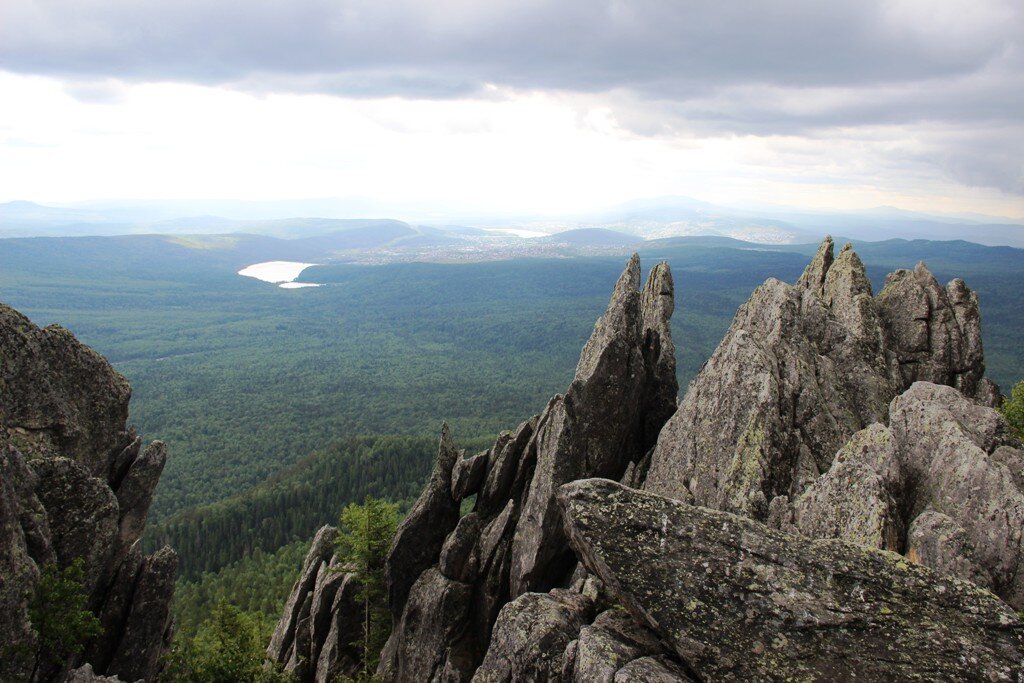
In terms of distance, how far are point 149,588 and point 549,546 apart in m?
18.1

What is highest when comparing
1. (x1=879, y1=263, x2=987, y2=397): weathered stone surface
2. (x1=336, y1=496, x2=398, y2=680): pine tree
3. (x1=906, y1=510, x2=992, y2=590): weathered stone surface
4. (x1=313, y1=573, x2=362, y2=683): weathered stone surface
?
(x1=879, y1=263, x2=987, y2=397): weathered stone surface

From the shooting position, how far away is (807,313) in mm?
29828

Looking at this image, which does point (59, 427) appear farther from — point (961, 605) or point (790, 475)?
point (961, 605)

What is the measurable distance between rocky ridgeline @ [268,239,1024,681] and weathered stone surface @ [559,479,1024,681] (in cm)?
4

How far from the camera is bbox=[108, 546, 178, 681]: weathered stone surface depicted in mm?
26031

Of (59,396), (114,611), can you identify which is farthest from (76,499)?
(114,611)

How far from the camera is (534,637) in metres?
15.6

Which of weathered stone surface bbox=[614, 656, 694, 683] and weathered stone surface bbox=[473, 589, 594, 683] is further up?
weathered stone surface bbox=[614, 656, 694, 683]

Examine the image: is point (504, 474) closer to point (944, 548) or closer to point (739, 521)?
point (739, 521)

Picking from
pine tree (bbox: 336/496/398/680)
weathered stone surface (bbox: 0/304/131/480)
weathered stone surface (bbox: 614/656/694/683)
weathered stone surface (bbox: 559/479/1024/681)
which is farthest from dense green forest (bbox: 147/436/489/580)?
weathered stone surface (bbox: 614/656/694/683)

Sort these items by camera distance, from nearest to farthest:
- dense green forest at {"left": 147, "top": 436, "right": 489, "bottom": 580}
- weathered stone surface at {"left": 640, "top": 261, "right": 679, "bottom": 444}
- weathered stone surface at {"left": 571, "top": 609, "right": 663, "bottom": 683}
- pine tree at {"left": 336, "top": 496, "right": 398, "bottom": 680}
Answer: weathered stone surface at {"left": 571, "top": 609, "right": 663, "bottom": 683}, weathered stone surface at {"left": 640, "top": 261, "right": 679, "bottom": 444}, pine tree at {"left": 336, "top": 496, "right": 398, "bottom": 680}, dense green forest at {"left": 147, "top": 436, "right": 489, "bottom": 580}

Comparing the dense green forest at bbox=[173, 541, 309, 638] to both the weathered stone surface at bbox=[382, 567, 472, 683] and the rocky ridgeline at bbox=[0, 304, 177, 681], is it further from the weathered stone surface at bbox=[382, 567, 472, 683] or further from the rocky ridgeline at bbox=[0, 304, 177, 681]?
the weathered stone surface at bbox=[382, 567, 472, 683]

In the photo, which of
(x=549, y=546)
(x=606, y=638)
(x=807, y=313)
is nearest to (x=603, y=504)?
(x=606, y=638)

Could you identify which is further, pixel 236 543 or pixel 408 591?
pixel 236 543
